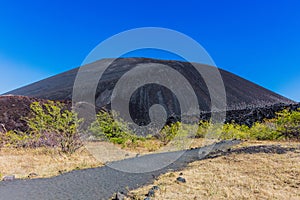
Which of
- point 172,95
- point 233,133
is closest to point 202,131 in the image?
point 233,133

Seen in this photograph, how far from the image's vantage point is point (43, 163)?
26.8 ft

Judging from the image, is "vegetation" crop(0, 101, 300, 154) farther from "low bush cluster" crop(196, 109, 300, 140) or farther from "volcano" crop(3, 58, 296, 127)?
"volcano" crop(3, 58, 296, 127)

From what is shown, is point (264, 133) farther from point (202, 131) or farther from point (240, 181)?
point (240, 181)

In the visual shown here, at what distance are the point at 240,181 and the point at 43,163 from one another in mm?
6405

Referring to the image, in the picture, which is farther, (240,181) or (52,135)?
(52,135)

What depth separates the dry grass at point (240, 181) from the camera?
4336mm

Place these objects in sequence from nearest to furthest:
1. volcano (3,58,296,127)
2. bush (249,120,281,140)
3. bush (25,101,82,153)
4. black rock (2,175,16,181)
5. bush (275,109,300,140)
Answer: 1. black rock (2,175,16,181)
2. bush (25,101,82,153)
3. bush (275,109,300,140)
4. bush (249,120,281,140)
5. volcano (3,58,296,127)

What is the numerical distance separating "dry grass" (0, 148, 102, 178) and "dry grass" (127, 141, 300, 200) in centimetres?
323

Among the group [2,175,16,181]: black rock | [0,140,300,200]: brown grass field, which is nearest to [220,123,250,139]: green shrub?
[0,140,300,200]: brown grass field

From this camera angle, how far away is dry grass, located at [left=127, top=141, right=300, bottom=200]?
14.2ft

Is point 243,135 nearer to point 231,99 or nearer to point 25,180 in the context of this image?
point 25,180

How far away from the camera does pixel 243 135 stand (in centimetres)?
1452

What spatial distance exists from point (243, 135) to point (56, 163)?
10.9 meters

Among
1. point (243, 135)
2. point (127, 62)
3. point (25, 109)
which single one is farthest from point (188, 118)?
point (127, 62)
